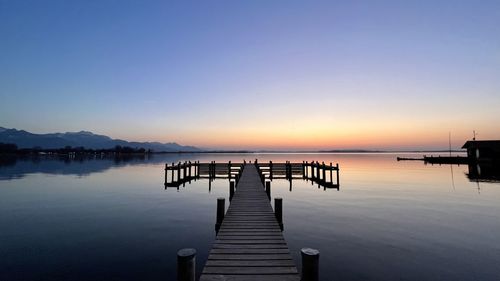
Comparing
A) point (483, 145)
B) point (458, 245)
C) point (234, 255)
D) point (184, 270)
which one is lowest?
point (458, 245)

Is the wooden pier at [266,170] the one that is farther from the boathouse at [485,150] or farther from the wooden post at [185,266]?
the boathouse at [485,150]

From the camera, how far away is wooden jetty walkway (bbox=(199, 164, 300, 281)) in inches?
259

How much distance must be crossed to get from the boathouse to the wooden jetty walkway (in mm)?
71394

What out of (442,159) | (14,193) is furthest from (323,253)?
(442,159)

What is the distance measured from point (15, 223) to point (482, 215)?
28.6 meters

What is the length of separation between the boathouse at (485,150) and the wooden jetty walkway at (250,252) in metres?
71.4

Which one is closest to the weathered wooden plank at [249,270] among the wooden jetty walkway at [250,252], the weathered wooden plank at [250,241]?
the wooden jetty walkway at [250,252]

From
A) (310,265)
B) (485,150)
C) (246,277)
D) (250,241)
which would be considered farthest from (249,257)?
(485,150)

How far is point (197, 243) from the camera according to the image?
12695mm

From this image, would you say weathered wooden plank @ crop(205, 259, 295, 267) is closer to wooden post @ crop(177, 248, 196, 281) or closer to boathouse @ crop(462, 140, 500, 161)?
wooden post @ crop(177, 248, 196, 281)

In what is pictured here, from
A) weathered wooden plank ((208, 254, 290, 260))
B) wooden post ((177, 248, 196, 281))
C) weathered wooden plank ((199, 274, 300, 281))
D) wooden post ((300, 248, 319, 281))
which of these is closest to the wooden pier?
weathered wooden plank ((208, 254, 290, 260))

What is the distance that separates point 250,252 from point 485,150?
7622 cm

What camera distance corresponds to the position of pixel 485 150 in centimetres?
6200

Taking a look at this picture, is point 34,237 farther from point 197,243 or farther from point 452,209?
point 452,209
